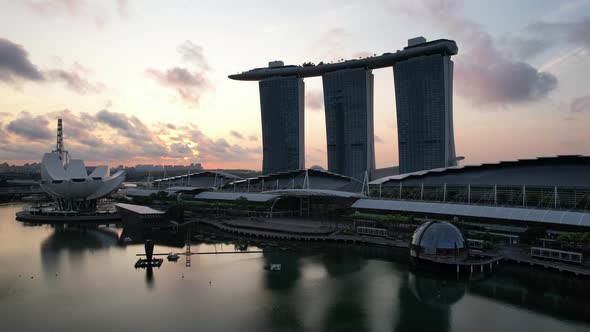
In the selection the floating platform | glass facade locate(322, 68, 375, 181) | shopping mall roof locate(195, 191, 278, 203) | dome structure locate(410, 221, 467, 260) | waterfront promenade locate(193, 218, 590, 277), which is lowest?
the floating platform

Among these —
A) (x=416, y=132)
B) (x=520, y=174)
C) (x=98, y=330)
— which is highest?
(x=416, y=132)

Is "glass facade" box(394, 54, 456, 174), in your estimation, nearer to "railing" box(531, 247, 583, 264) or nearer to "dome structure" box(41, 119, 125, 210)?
"dome structure" box(41, 119, 125, 210)

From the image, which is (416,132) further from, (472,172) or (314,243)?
(314,243)

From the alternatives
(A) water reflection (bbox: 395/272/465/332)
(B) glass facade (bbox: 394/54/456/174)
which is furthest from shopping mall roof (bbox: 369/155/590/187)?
(B) glass facade (bbox: 394/54/456/174)

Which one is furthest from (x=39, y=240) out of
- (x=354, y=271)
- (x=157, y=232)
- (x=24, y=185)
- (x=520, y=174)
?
(x=24, y=185)

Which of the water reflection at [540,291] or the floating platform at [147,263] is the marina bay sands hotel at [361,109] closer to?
the water reflection at [540,291]

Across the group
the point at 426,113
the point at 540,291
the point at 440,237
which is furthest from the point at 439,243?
the point at 426,113

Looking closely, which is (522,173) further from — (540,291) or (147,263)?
(147,263)
